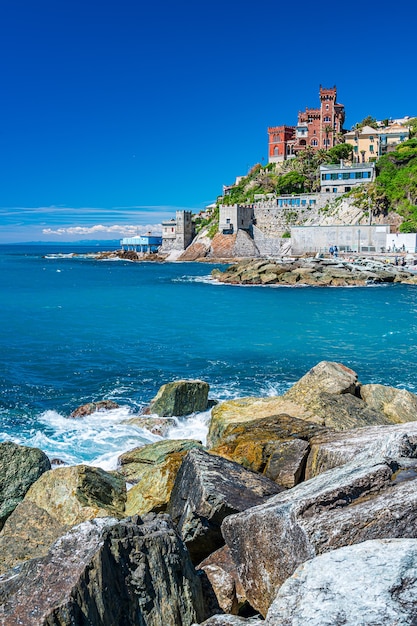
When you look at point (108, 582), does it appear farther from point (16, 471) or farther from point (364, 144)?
point (364, 144)

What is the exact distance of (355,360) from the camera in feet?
83.3

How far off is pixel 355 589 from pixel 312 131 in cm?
11917

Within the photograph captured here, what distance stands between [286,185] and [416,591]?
340ft

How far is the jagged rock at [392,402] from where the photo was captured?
558 inches

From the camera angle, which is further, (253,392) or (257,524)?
(253,392)

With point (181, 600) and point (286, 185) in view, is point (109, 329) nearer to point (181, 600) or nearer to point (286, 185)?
point (181, 600)

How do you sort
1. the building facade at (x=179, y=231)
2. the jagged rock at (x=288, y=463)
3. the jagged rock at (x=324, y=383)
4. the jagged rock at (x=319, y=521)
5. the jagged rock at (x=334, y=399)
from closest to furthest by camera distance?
the jagged rock at (x=319, y=521) < the jagged rock at (x=288, y=463) < the jagged rock at (x=334, y=399) < the jagged rock at (x=324, y=383) < the building facade at (x=179, y=231)

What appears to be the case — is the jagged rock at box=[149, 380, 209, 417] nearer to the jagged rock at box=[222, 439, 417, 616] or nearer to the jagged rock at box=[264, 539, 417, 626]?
the jagged rock at box=[222, 439, 417, 616]

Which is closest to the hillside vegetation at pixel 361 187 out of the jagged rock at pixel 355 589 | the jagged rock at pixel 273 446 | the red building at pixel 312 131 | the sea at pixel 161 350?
the red building at pixel 312 131

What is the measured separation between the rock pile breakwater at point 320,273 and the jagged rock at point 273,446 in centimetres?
5387

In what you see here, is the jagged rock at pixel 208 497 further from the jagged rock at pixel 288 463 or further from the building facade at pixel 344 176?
the building facade at pixel 344 176

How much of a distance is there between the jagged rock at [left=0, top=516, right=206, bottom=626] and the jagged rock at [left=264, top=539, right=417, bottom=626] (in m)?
1.59

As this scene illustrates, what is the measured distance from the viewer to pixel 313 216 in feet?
312

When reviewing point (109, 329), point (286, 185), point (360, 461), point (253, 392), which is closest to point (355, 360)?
point (253, 392)
